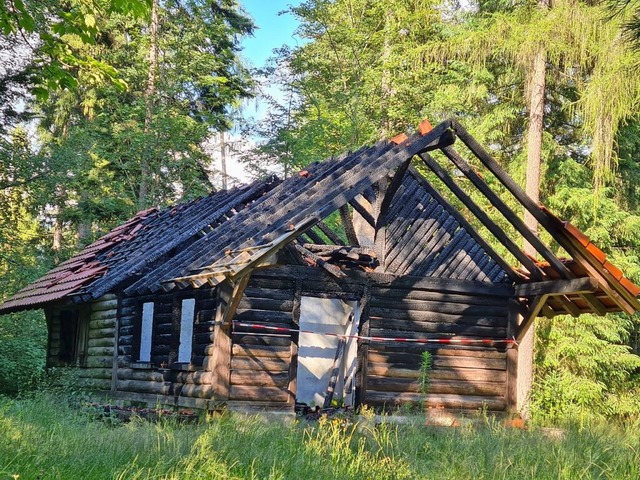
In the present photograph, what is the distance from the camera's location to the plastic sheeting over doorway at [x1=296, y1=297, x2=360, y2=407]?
17.6 metres

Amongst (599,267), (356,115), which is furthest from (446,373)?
(356,115)

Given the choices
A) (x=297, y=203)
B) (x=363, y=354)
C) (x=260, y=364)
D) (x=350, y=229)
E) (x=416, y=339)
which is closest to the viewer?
(x=297, y=203)

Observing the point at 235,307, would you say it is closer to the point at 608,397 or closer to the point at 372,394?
the point at 372,394

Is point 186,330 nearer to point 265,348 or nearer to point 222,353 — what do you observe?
point 222,353

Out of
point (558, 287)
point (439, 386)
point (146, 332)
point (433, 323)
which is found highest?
point (558, 287)

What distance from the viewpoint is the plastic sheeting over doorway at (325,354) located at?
17562mm

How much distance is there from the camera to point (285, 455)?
8359 millimetres

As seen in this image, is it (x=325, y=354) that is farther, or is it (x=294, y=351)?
(x=325, y=354)

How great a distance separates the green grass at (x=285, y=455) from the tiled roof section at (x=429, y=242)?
18.2 ft

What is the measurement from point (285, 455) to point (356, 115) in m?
23.2

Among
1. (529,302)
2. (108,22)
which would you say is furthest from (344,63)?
(529,302)

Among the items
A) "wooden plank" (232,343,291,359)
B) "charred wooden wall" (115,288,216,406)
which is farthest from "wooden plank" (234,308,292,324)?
"charred wooden wall" (115,288,216,406)

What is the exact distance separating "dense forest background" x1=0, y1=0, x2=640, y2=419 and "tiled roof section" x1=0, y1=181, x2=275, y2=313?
2.55m

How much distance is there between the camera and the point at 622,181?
83.6ft
